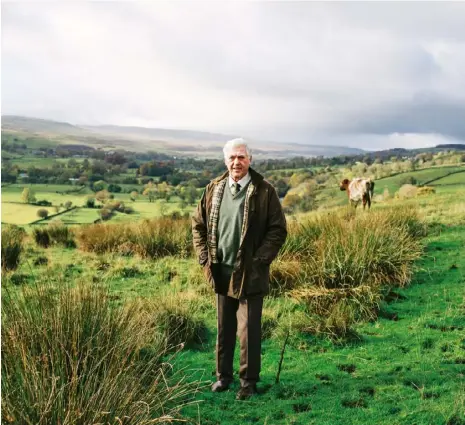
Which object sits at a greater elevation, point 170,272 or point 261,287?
point 261,287

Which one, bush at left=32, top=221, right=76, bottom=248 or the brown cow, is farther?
the brown cow

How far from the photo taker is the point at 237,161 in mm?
4664

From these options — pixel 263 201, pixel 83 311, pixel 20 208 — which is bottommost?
pixel 20 208

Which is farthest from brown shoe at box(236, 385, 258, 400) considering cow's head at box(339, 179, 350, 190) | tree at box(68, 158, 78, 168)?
tree at box(68, 158, 78, 168)

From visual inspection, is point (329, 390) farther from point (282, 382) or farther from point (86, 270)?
point (86, 270)

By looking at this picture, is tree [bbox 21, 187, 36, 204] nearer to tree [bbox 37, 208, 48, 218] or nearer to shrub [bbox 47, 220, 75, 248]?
tree [bbox 37, 208, 48, 218]

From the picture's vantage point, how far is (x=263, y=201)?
4.77 meters

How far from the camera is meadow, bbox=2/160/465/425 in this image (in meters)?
3.79

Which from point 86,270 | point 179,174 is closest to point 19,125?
point 179,174

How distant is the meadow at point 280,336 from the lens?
379cm

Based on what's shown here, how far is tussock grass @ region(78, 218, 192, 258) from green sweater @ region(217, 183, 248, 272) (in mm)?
6714

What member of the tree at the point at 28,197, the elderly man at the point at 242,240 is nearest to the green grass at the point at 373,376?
the elderly man at the point at 242,240

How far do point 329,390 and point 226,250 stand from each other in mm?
1627

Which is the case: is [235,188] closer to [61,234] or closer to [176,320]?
[176,320]
